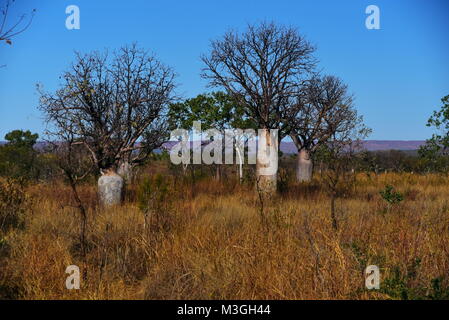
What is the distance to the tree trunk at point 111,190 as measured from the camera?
9.32 meters

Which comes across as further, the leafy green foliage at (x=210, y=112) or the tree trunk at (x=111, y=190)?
the leafy green foliage at (x=210, y=112)

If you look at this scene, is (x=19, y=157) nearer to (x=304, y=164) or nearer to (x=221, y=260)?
(x=304, y=164)

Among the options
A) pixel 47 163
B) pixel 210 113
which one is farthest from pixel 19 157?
pixel 210 113

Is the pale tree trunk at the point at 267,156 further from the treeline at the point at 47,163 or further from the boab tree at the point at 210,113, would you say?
the boab tree at the point at 210,113

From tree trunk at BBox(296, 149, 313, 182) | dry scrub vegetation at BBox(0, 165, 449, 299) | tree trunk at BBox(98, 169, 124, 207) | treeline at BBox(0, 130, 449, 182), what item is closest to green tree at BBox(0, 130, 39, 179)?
treeline at BBox(0, 130, 449, 182)

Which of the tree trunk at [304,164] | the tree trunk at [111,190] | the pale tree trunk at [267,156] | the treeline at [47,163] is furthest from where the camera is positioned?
the tree trunk at [304,164]

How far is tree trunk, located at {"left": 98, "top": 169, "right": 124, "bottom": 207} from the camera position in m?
9.32

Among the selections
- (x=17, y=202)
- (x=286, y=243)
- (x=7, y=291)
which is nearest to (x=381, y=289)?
(x=286, y=243)

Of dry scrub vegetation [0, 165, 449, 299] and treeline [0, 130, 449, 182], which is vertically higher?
treeline [0, 130, 449, 182]

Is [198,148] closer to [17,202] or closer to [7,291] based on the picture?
[17,202]

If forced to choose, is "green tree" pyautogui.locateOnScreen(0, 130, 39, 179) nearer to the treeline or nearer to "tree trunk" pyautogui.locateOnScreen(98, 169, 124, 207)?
the treeline

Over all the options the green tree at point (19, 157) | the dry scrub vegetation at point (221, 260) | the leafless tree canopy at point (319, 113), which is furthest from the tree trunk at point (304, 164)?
the dry scrub vegetation at point (221, 260)
